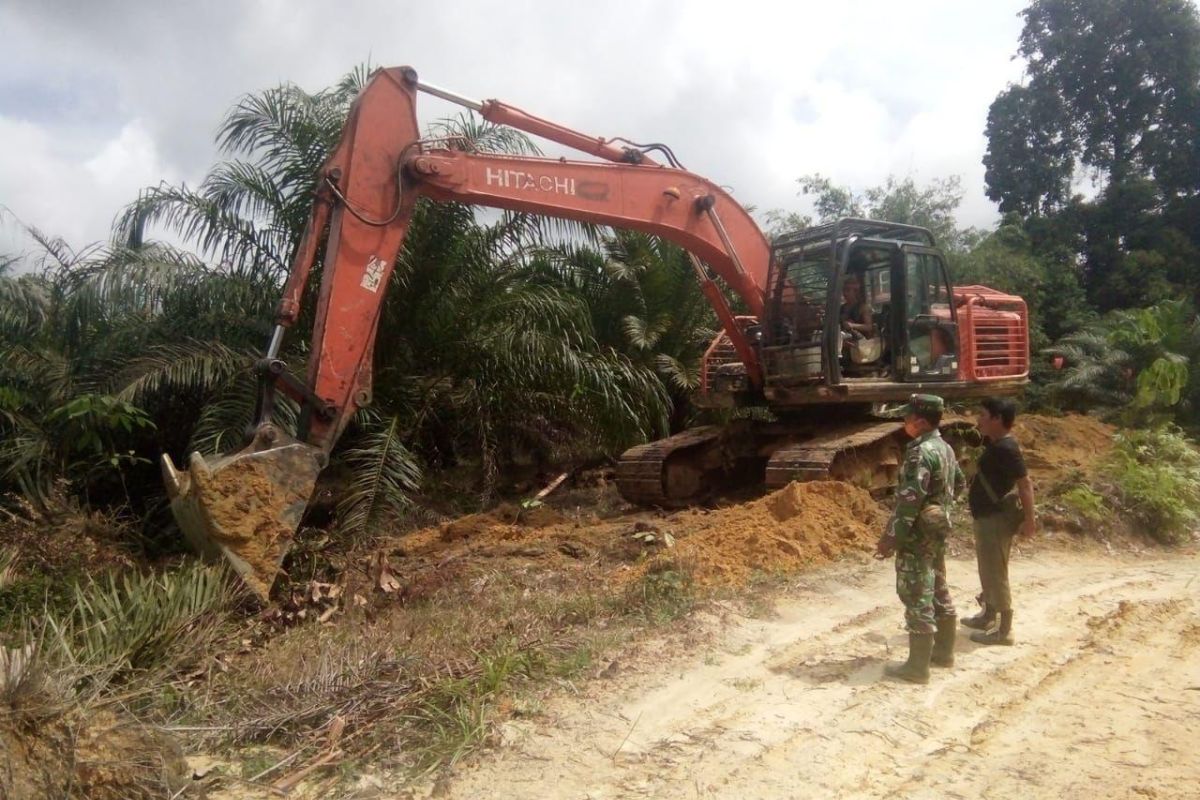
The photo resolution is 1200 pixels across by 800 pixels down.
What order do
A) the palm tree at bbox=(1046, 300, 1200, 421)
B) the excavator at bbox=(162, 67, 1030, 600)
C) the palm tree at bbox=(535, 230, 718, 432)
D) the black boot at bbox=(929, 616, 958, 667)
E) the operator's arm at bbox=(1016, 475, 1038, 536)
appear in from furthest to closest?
the palm tree at bbox=(1046, 300, 1200, 421), the palm tree at bbox=(535, 230, 718, 432), the excavator at bbox=(162, 67, 1030, 600), the operator's arm at bbox=(1016, 475, 1038, 536), the black boot at bbox=(929, 616, 958, 667)

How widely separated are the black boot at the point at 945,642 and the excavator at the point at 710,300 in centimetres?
359

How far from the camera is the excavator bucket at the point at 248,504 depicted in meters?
6.09

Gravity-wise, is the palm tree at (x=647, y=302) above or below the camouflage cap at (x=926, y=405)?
above

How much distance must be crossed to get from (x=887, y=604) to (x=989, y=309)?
18.7ft

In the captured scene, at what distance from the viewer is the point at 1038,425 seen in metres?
13.7

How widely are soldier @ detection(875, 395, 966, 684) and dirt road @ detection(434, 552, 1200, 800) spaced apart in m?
0.20

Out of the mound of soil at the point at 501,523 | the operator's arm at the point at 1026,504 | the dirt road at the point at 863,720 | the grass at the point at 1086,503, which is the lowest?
the dirt road at the point at 863,720

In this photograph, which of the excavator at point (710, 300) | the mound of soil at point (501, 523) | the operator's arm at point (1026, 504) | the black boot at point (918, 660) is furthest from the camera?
the mound of soil at point (501, 523)

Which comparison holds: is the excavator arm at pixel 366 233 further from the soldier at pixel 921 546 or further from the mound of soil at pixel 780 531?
the soldier at pixel 921 546

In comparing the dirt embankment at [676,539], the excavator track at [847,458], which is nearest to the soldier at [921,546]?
the dirt embankment at [676,539]

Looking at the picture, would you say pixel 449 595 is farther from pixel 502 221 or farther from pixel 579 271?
pixel 579 271

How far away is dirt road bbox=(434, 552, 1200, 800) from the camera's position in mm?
3879

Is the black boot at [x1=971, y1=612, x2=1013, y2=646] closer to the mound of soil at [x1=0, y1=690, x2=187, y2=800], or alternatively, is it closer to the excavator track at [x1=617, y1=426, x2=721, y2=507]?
the mound of soil at [x1=0, y1=690, x2=187, y2=800]

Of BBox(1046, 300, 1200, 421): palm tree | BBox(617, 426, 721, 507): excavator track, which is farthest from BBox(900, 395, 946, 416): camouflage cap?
BBox(1046, 300, 1200, 421): palm tree
